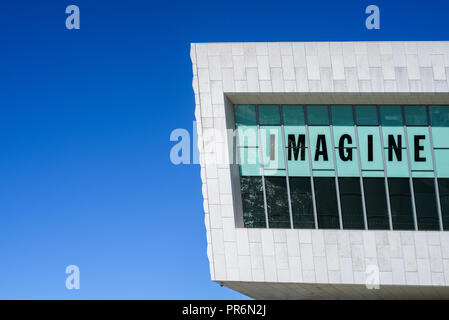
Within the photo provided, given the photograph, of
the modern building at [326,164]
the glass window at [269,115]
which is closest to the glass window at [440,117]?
the modern building at [326,164]

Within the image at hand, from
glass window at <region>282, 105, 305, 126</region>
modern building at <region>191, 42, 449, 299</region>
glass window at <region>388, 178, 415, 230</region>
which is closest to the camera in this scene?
modern building at <region>191, 42, 449, 299</region>

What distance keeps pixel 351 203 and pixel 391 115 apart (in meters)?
3.64

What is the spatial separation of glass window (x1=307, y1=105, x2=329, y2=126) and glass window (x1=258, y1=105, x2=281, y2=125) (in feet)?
3.81

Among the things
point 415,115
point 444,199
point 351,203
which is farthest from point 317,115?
point 444,199

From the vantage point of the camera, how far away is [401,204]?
90.0 ft

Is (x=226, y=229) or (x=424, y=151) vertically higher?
(x=424, y=151)

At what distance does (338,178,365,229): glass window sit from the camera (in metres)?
27.4

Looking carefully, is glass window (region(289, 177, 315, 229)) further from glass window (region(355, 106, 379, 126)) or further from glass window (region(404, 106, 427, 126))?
glass window (region(404, 106, 427, 126))

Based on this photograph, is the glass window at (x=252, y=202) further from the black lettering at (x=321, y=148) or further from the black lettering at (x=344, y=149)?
the black lettering at (x=344, y=149)

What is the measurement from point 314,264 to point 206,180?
16.2 feet

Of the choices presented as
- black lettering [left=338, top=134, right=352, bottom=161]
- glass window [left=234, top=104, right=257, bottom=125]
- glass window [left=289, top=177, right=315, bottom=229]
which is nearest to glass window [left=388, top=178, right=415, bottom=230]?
black lettering [left=338, top=134, right=352, bottom=161]
